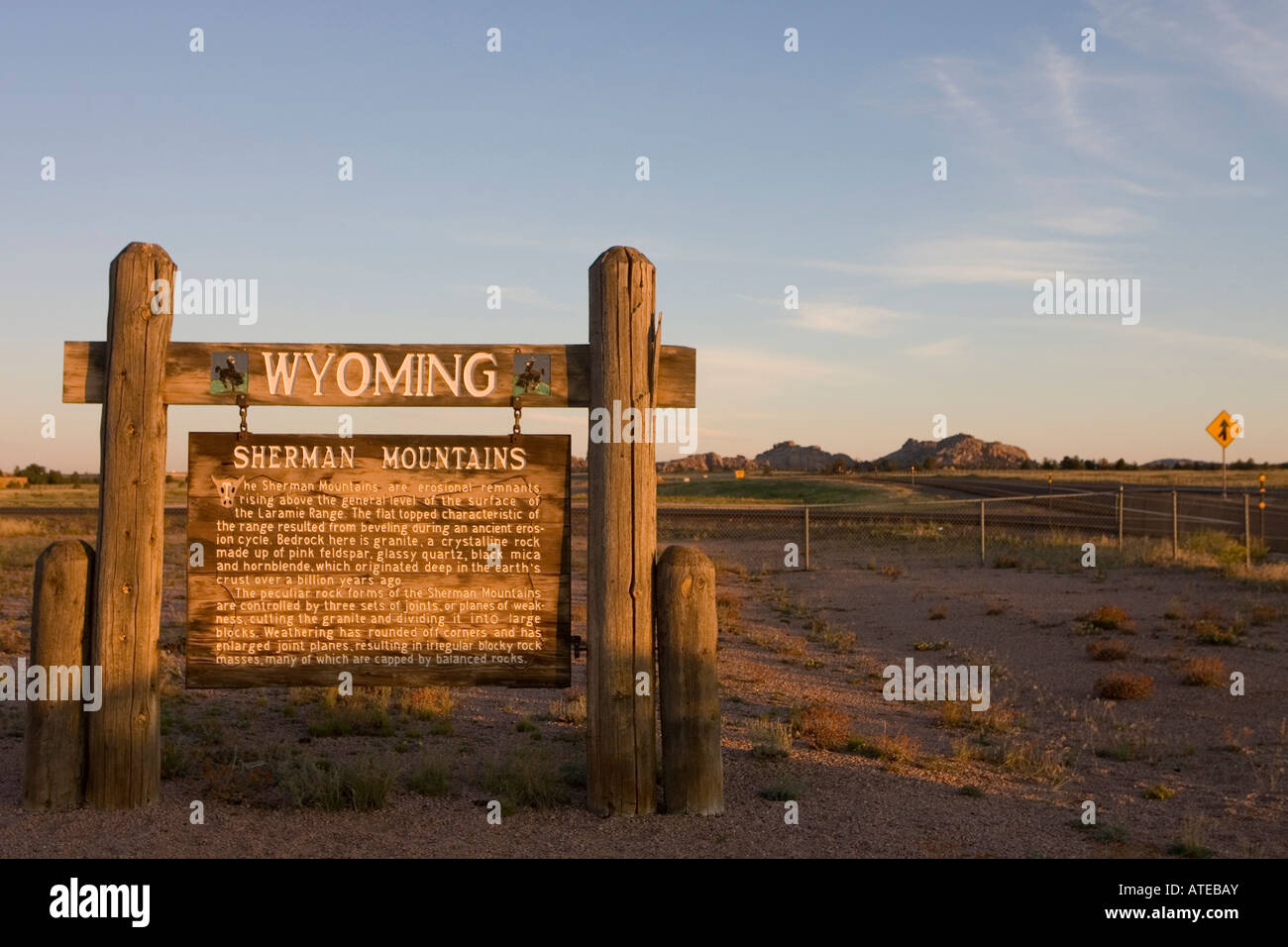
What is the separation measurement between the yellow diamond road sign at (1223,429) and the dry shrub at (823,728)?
22.3 m

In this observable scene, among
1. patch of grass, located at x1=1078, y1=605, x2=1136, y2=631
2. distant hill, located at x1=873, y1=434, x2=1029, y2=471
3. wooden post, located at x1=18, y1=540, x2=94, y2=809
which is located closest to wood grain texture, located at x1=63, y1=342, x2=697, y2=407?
wooden post, located at x1=18, y1=540, x2=94, y2=809

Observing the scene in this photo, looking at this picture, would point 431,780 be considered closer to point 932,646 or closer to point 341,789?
point 341,789

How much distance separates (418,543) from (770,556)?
21.7 meters

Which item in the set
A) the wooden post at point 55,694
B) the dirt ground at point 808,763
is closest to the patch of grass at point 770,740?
the dirt ground at point 808,763

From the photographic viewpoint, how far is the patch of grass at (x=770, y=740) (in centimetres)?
819

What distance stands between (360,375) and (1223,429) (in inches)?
1050

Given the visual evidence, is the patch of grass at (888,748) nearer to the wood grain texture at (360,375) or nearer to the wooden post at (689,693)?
the wooden post at (689,693)

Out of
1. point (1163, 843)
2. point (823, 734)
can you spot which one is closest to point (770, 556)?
point (823, 734)

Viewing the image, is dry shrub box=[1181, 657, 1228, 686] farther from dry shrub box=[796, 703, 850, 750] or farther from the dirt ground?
dry shrub box=[796, 703, 850, 750]

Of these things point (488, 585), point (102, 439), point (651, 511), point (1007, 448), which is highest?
point (1007, 448)

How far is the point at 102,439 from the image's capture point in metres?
6.63

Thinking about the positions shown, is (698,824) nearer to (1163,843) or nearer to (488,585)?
(488,585)

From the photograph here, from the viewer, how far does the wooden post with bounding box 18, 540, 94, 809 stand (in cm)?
650
